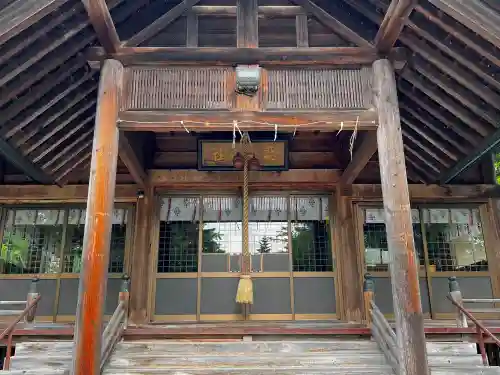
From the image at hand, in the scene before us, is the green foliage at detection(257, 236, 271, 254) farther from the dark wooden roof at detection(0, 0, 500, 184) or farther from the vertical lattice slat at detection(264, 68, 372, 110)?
the vertical lattice slat at detection(264, 68, 372, 110)

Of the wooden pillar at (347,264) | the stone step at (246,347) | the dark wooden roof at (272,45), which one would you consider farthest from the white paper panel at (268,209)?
the stone step at (246,347)

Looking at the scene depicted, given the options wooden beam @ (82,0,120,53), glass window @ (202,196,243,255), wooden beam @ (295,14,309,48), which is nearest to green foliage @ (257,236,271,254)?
glass window @ (202,196,243,255)

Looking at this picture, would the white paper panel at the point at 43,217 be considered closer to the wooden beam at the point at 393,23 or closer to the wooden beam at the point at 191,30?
the wooden beam at the point at 191,30

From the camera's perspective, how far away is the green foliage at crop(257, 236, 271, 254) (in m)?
8.68

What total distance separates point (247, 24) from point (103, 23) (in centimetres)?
189

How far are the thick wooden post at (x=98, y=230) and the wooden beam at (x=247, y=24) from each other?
1.66 meters

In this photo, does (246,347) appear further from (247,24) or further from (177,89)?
(247,24)

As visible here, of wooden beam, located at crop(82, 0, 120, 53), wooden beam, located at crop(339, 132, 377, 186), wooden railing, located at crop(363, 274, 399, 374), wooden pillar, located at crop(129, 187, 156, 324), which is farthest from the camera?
wooden pillar, located at crop(129, 187, 156, 324)

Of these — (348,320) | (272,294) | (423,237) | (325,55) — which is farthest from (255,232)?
(325,55)

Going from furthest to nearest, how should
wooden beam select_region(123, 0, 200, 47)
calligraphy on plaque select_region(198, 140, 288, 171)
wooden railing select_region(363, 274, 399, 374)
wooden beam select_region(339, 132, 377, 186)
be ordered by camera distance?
1. calligraphy on plaque select_region(198, 140, 288, 171)
2. wooden beam select_region(339, 132, 377, 186)
3. wooden beam select_region(123, 0, 200, 47)
4. wooden railing select_region(363, 274, 399, 374)

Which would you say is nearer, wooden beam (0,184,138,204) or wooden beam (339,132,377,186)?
wooden beam (339,132,377,186)

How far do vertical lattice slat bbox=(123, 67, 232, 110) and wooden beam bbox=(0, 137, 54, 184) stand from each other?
2.27 metres

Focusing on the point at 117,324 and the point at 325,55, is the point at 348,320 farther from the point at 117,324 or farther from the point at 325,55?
the point at 325,55

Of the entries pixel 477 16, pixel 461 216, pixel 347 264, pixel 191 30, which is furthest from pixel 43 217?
pixel 461 216
